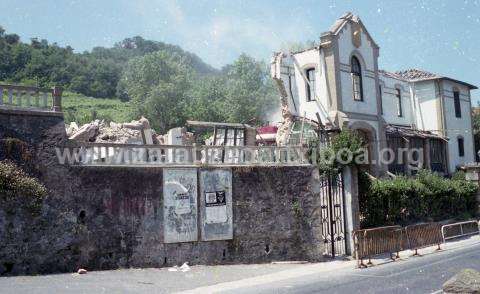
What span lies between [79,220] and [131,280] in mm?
2756

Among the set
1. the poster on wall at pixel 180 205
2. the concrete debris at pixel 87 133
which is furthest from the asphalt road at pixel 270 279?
the concrete debris at pixel 87 133

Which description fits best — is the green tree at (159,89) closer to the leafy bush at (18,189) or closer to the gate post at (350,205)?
the gate post at (350,205)

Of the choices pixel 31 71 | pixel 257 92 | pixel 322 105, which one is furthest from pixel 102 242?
pixel 31 71

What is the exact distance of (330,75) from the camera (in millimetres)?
26266

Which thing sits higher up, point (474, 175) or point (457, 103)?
point (457, 103)

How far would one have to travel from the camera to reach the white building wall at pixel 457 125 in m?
35.4

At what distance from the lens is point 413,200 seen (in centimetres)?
2420

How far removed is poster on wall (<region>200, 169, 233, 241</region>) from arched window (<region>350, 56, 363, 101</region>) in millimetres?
12958

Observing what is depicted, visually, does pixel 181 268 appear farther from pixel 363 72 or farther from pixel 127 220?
pixel 363 72

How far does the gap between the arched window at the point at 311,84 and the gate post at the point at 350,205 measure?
8.52 meters

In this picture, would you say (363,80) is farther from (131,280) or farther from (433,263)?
(131,280)

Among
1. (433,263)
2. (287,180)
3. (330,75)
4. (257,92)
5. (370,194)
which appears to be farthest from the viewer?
(257,92)

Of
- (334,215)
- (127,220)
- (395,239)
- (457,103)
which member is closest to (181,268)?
(127,220)

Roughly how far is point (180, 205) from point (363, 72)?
53.0 feet
